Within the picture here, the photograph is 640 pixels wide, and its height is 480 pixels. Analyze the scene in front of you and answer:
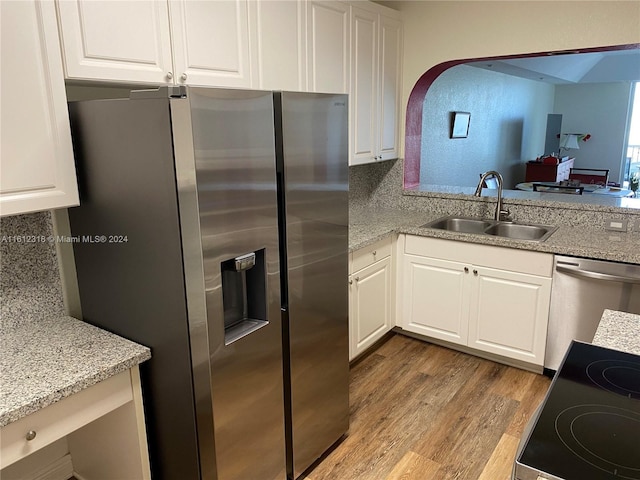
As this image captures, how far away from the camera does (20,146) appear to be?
1.47 meters

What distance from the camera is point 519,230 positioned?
325 cm

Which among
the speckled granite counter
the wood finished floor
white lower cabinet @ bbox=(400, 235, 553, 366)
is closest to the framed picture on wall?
white lower cabinet @ bbox=(400, 235, 553, 366)

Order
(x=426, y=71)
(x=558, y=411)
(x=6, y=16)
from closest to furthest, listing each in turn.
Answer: (x=558, y=411), (x=6, y=16), (x=426, y=71)

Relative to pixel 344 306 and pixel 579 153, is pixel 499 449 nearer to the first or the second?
pixel 344 306

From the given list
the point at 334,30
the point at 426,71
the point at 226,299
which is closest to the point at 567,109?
the point at 426,71

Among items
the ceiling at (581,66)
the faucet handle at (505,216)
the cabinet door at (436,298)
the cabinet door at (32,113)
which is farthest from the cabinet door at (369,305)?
the ceiling at (581,66)

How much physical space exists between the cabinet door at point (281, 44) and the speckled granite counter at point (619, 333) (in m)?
1.75

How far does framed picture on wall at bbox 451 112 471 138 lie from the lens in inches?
185

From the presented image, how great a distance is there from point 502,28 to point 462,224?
1.31 meters

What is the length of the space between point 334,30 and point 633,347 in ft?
7.19

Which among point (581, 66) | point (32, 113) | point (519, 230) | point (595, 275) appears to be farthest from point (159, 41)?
point (581, 66)

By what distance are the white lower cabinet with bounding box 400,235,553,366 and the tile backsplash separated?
6.89ft

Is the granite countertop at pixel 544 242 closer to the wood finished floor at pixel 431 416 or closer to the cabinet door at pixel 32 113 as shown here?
the wood finished floor at pixel 431 416

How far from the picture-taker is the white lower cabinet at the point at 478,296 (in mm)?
2803
